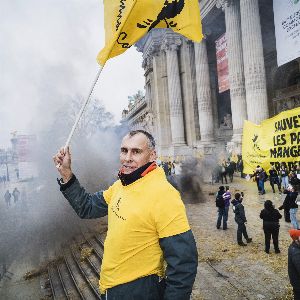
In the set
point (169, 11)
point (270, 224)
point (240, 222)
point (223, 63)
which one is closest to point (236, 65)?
point (223, 63)

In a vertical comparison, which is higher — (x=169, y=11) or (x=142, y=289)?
(x=169, y=11)

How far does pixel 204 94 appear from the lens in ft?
103

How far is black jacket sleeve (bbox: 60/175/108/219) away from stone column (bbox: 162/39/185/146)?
33.6 meters

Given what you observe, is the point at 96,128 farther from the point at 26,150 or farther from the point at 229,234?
the point at 229,234

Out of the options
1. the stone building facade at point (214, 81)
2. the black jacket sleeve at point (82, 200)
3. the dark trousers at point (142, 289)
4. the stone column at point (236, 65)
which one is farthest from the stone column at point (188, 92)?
the dark trousers at point (142, 289)

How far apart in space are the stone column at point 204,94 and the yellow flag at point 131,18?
27.8 m

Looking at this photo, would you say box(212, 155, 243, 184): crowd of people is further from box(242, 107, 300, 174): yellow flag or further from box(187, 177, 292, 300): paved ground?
box(242, 107, 300, 174): yellow flag

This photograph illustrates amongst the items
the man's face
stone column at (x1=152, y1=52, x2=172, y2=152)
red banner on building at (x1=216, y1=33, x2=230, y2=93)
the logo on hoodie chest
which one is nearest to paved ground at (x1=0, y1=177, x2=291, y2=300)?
the logo on hoodie chest

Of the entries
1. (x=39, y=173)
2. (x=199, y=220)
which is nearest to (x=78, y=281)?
(x=199, y=220)

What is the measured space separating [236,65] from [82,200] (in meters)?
23.2

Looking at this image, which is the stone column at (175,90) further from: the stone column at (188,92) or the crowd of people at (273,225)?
the crowd of people at (273,225)

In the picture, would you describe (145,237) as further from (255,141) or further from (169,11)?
(255,141)

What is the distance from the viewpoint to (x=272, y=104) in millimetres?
26469

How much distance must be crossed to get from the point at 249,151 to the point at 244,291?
177 inches
